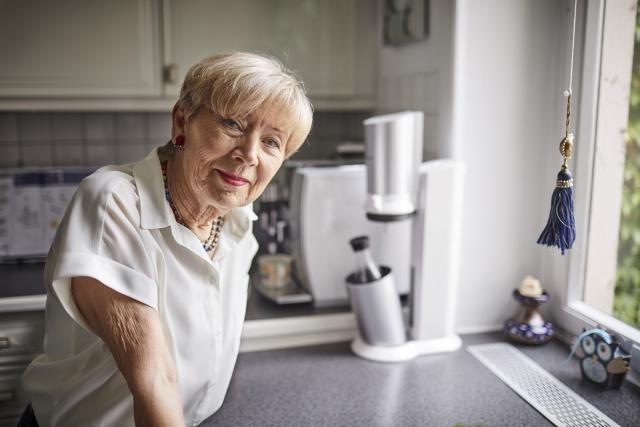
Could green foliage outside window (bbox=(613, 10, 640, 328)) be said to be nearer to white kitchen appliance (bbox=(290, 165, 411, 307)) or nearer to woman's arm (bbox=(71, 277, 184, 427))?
white kitchen appliance (bbox=(290, 165, 411, 307))

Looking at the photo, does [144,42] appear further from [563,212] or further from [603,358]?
[603,358]

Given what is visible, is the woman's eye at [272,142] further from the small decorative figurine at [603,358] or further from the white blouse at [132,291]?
the small decorative figurine at [603,358]

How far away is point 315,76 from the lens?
1962 millimetres

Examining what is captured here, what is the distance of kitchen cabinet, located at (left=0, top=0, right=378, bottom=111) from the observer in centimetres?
170

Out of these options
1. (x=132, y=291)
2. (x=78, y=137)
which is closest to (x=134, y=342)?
(x=132, y=291)

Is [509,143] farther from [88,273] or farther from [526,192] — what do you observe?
[88,273]

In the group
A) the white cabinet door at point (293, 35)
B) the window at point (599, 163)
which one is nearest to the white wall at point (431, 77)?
the white cabinet door at point (293, 35)

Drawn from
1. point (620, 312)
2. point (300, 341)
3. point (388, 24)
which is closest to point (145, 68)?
point (388, 24)

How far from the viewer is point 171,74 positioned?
1.78 m

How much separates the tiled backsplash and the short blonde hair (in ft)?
4.21

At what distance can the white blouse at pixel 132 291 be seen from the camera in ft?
2.73

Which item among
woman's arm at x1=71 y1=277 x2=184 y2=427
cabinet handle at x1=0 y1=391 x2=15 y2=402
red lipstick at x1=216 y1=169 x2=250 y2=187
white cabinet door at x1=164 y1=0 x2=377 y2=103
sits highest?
white cabinet door at x1=164 y1=0 x2=377 y2=103

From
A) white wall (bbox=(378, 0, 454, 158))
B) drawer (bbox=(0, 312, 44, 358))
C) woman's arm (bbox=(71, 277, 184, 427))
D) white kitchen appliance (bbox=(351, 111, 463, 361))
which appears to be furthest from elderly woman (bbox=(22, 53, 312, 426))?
white wall (bbox=(378, 0, 454, 158))

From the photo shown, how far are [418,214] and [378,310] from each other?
24 centimetres
